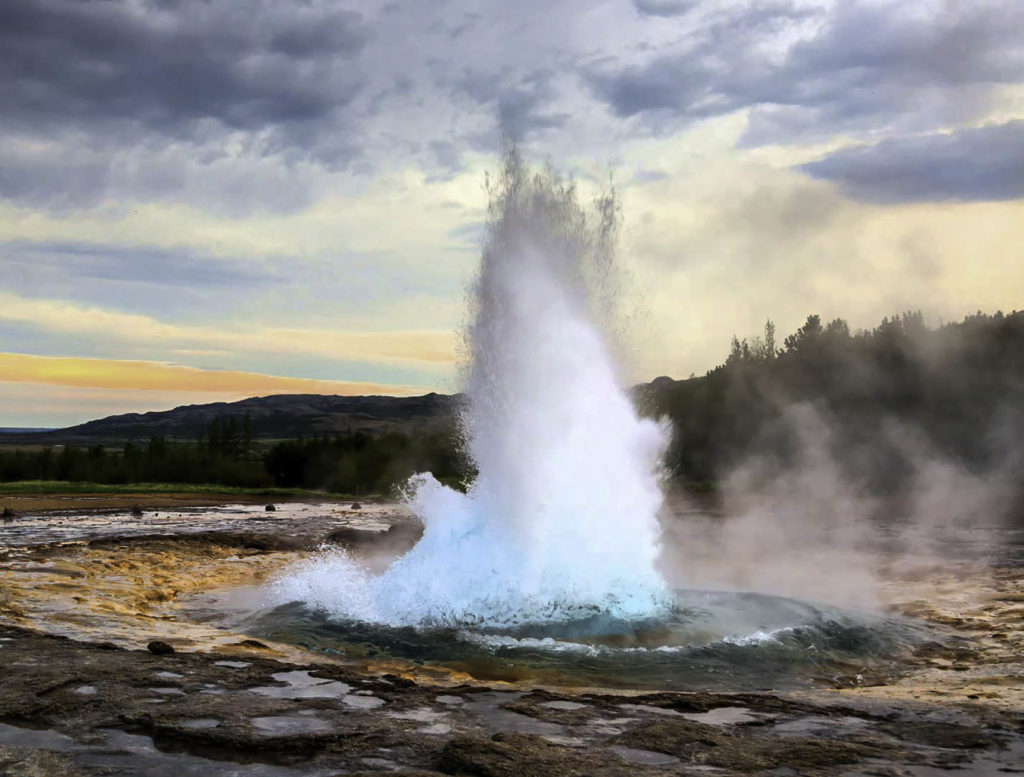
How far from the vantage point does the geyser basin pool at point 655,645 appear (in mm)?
8180

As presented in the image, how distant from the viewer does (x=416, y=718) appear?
5871mm

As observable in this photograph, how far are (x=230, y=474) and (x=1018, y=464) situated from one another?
47809 mm

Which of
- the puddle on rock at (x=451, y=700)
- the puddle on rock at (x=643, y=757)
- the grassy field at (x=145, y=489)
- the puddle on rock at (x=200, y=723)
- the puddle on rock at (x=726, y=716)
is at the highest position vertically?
the puddle on rock at (x=200, y=723)

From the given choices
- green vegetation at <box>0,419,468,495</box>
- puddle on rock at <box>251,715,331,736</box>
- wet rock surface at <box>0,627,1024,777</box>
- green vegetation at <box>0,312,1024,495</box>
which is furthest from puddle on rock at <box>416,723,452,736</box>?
green vegetation at <box>0,419,468,495</box>

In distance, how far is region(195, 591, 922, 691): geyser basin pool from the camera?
26.8 ft

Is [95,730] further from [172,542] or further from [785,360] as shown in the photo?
[785,360]

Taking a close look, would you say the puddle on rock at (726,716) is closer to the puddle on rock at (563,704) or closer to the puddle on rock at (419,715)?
the puddle on rock at (563,704)

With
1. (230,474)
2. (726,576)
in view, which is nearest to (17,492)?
(230,474)

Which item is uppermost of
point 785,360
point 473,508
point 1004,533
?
point 785,360

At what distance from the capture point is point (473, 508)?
488 inches

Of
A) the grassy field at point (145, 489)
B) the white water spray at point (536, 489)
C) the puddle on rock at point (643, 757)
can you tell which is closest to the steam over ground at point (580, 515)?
the white water spray at point (536, 489)

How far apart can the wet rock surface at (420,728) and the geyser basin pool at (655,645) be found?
3.92 feet

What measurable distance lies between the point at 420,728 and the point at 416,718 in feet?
0.88

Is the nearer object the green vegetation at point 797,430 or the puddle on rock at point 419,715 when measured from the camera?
the puddle on rock at point 419,715
